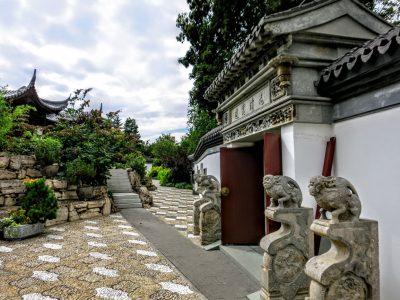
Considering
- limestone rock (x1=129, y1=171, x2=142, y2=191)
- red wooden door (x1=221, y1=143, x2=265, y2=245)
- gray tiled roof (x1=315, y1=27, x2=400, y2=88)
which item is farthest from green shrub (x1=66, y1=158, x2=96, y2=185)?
gray tiled roof (x1=315, y1=27, x2=400, y2=88)

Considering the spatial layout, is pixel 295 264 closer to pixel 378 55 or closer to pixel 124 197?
pixel 378 55

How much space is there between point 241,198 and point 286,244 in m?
2.29

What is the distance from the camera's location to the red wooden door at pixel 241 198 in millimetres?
5434

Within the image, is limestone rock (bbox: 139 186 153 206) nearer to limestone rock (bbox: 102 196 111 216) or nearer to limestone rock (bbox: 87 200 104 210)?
limestone rock (bbox: 102 196 111 216)

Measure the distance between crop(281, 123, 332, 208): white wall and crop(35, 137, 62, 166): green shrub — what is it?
8.22m

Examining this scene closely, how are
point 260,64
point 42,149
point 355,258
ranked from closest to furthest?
point 355,258 < point 260,64 < point 42,149

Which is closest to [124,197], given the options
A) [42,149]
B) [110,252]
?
[42,149]

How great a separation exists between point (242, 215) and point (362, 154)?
9.13 ft

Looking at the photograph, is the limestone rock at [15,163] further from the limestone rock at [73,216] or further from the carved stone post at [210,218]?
the carved stone post at [210,218]

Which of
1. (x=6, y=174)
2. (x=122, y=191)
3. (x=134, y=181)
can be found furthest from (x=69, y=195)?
(x=134, y=181)

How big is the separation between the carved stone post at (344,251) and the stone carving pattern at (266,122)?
1340mm

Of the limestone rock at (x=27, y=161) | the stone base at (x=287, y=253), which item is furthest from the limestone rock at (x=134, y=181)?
the stone base at (x=287, y=253)

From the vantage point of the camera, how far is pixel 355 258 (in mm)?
2340

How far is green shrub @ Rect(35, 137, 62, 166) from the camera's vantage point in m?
9.55
